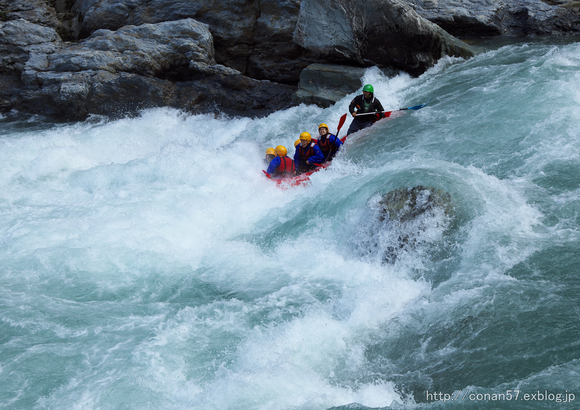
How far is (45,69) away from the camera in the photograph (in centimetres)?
1138

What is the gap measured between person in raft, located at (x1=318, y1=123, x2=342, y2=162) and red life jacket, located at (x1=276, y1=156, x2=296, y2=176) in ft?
2.09

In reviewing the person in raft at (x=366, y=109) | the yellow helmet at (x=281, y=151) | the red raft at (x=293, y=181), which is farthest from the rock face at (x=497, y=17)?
the red raft at (x=293, y=181)

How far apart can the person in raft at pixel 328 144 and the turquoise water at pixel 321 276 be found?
24 cm

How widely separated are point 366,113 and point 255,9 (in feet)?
20.5

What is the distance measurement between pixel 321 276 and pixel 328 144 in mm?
3601

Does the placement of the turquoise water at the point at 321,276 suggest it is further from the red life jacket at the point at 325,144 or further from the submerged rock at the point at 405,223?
the red life jacket at the point at 325,144

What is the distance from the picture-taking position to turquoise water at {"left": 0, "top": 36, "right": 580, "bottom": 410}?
365 cm

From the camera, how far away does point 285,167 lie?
7.84m

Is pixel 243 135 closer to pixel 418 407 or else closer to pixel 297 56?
pixel 297 56

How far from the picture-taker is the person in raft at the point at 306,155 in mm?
7938

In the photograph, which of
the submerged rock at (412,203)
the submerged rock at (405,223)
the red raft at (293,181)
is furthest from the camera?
the red raft at (293,181)

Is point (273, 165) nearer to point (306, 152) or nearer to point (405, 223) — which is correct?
point (306, 152)

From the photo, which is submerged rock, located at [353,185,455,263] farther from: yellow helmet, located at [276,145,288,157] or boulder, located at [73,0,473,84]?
boulder, located at [73,0,473,84]

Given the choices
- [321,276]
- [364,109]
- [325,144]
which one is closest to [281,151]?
[325,144]
